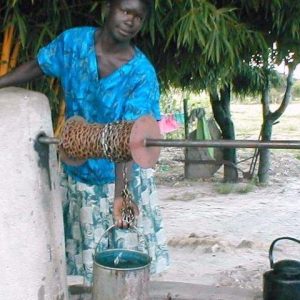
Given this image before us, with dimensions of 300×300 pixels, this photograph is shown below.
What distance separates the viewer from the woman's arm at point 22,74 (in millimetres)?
2332

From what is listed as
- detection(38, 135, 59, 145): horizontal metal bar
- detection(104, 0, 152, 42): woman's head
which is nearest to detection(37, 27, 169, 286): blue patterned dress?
detection(104, 0, 152, 42): woman's head

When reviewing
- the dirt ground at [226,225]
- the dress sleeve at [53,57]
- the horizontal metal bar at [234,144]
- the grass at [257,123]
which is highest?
the dress sleeve at [53,57]

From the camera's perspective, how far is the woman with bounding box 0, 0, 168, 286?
2.21 meters

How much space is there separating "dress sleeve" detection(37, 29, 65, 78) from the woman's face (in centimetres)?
23

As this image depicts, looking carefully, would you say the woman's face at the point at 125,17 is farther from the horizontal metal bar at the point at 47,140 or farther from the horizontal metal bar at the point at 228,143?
the horizontal metal bar at the point at 228,143

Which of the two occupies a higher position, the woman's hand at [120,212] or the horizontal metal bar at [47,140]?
the horizontal metal bar at [47,140]

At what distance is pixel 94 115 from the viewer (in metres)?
2.32

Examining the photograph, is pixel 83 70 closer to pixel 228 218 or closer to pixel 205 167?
pixel 228 218

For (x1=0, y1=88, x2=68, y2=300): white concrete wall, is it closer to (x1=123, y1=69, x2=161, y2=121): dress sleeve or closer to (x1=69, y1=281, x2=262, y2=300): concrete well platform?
(x1=123, y1=69, x2=161, y2=121): dress sleeve

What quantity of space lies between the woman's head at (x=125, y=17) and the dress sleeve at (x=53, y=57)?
8.6 inches

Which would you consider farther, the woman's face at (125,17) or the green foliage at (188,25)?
the green foliage at (188,25)

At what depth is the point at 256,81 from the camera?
9.12 meters

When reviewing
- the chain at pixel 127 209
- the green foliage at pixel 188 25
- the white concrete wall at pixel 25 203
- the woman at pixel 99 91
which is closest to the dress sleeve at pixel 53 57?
the woman at pixel 99 91

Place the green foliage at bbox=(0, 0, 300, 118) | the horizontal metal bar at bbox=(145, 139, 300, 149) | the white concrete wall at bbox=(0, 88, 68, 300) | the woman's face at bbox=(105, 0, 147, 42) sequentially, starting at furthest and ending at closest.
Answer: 1. the green foliage at bbox=(0, 0, 300, 118)
2. the woman's face at bbox=(105, 0, 147, 42)
3. the white concrete wall at bbox=(0, 88, 68, 300)
4. the horizontal metal bar at bbox=(145, 139, 300, 149)
